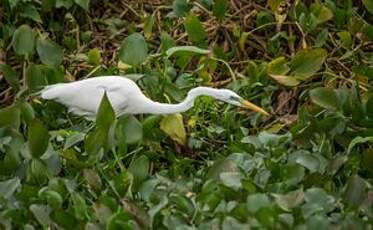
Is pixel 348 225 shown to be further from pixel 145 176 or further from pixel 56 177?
pixel 56 177

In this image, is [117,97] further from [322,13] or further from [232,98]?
[322,13]

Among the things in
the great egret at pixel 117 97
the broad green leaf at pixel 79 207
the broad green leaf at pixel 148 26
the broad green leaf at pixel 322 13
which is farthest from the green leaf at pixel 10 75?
the broad green leaf at pixel 322 13

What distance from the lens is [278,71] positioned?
3.53 m

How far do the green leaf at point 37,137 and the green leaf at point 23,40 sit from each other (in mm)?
651

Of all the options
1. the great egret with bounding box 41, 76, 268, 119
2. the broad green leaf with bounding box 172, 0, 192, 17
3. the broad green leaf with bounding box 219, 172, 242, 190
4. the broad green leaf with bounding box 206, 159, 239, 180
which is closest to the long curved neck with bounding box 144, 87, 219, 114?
the great egret with bounding box 41, 76, 268, 119

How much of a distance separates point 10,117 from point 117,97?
1.11ft

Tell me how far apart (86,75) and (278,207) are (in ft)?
4.36

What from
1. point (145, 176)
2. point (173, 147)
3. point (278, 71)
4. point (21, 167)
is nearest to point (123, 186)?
point (145, 176)

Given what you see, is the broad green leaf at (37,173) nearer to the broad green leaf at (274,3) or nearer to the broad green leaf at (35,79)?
the broad green leaf at (35,79)

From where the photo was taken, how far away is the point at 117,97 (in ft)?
10.9

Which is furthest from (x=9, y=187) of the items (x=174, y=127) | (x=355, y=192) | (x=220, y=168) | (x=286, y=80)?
(x=286, y=80)

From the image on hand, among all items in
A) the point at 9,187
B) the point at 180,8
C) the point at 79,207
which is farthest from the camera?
Result: the point at 180,8

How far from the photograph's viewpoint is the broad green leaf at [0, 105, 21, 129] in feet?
10.3

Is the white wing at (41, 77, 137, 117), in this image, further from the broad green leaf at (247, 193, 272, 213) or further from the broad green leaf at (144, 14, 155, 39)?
the broad green leaf at (247, 193, 272, 213)
